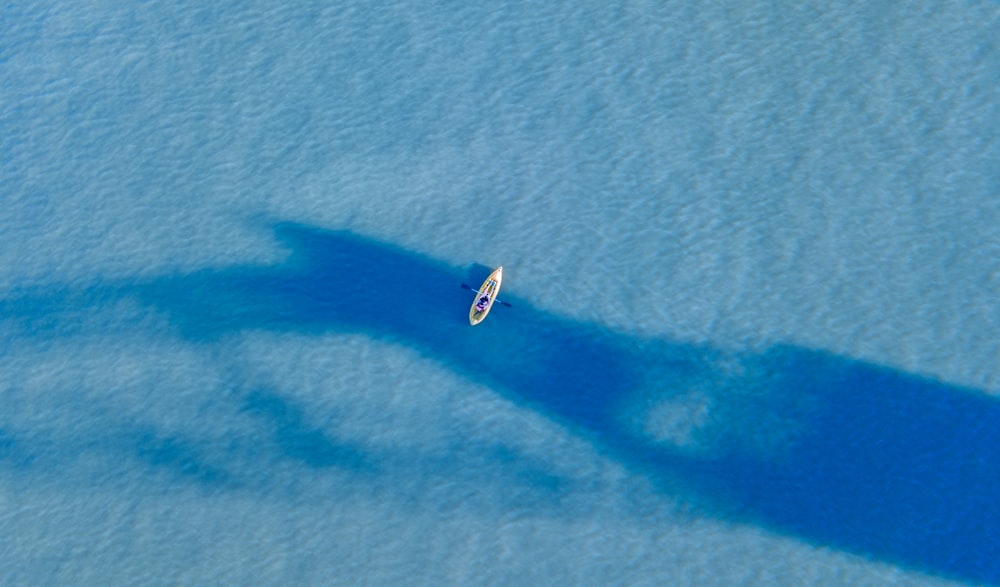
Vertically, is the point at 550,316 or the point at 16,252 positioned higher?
the point at 16,252

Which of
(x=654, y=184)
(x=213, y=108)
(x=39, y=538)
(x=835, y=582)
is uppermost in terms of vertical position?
(x=213, y=108)

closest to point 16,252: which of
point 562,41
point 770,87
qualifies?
point 562,41

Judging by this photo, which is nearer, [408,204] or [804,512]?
[804,512]

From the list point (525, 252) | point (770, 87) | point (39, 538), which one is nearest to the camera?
point (39, 538)

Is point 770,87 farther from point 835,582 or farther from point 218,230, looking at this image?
point 218,230

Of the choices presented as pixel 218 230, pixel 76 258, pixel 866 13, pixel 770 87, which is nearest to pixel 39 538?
pixel 76 258

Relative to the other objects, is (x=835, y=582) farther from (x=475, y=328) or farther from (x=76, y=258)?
(x=76, y=258)

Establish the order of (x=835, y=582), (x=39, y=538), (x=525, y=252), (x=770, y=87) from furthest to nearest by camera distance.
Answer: (x=770, y=87)
(x=525, y=252)
(x=39, y=538)
(x=835, y=582)
